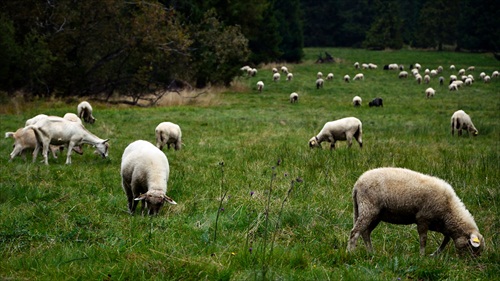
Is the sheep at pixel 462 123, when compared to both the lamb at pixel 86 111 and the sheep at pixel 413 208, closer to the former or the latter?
the sheep at pixel 413 208

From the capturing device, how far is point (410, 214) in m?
5.96

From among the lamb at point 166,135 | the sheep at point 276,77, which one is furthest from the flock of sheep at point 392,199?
the sheep at point 276,77

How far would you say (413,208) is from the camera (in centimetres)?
593

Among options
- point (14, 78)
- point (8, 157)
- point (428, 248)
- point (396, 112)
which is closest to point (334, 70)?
point (396, 112)

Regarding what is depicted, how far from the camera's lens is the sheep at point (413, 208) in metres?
5.84

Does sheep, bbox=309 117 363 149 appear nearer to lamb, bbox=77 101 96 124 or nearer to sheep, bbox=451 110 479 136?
sheep, bbox=451 110 479 136

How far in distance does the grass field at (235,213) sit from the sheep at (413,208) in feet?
0.95

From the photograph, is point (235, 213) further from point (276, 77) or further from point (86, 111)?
point (276, 77)

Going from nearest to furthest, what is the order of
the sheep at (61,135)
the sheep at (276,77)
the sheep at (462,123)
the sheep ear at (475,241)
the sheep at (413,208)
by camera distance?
the sheep ear at (475,241) → the sheep at (413,208) → the sheep at (61,135) → the sheep at (462,123) → the sheep at (276,77)

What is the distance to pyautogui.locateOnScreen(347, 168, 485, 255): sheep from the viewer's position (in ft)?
19.2

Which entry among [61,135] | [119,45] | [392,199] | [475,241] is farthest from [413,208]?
[119,45]

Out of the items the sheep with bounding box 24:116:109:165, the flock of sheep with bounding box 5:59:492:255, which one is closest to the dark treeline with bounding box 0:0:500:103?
the sheep with bounding box 24:116:109:165

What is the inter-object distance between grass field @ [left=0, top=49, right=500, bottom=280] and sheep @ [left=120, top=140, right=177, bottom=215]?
8.6 inches

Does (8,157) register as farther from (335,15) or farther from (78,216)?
(335,15)
